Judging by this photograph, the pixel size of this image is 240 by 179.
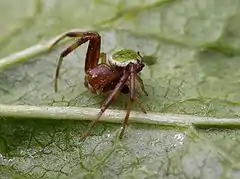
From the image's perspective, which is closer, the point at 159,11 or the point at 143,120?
the point at 143,120

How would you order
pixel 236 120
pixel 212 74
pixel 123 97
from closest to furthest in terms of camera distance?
pixel 236 120
pixel 123 97
pixel 212 74

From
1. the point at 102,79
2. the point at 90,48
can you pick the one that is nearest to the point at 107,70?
the point at 102,79

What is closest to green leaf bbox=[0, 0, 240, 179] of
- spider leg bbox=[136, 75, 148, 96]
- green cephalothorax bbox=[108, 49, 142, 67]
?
spider leg bbox=[136, 75, 148, 96]

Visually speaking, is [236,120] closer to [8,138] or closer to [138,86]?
[138,86]

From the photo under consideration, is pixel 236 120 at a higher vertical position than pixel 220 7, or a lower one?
lower

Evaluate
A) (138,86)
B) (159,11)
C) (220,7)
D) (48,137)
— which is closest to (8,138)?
(48,137)

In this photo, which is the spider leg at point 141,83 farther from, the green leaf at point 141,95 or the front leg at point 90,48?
the front leg at point 90,48

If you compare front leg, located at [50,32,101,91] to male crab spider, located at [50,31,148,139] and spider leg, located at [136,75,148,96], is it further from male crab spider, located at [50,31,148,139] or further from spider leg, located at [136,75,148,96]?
spider leg, located at [136,75,148,96]
